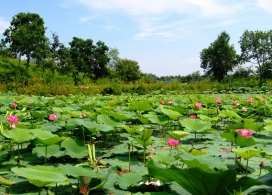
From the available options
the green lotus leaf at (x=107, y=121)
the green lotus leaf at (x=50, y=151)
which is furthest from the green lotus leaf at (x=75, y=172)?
the green lotus leaf at (x=107, y=121)

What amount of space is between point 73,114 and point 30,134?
3.70ft

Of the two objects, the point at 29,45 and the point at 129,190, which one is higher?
the point at 29,45

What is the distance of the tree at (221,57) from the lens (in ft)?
107

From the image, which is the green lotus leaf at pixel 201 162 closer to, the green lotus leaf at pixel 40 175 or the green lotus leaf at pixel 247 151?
the green lotus leaf at pixel 247 151

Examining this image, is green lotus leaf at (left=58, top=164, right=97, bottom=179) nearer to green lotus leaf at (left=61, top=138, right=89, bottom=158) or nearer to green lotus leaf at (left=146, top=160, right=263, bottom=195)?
green lotus leaf at (left=146, top=160, right=263, bottom=195)

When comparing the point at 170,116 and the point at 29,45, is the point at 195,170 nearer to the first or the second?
the point at 170,116

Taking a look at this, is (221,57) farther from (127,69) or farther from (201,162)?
(201,162)

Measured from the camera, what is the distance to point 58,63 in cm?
2236

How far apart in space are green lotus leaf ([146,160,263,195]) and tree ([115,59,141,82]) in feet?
121

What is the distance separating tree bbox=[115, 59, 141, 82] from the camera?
3900cm

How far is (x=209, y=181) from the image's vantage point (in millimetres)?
1011

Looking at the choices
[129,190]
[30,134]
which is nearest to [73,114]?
[30,134]

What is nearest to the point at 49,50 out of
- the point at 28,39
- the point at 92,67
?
the point at 28,39

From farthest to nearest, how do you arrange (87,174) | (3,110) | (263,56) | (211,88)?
(263,56) < (211,88) < (3,110) < (87,174)
